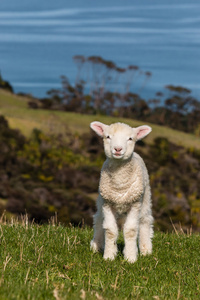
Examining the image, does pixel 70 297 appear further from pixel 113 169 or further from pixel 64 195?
pixel 64 195

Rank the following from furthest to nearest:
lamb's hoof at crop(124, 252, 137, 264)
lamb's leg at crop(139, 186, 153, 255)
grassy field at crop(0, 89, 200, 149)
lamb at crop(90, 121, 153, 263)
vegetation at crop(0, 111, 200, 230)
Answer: grassy field at crop(0, 89, 200, 149)
vegetation at crop(0, 111, 200, 230)
lamb's leg at crop(139, 186, 153, 255)
lamb's hoof at crop(124, 252, 137, 264)
lamb at crop(90, 121, 153, 263)

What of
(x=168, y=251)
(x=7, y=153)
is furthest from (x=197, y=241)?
(x=7, y=153)

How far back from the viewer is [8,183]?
38.2m

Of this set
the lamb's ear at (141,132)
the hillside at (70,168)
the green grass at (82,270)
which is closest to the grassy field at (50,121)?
the hillside at (70,168)

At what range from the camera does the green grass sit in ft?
16.1

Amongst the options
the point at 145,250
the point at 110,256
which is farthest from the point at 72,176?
the point at 110,256

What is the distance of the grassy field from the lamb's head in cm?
4229

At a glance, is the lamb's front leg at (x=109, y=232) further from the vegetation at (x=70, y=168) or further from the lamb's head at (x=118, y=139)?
the vegetation at (x=70, y=168)

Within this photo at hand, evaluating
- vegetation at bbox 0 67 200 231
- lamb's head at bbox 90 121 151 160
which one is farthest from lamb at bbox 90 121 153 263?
vegetation at bbox 0 67 200 231

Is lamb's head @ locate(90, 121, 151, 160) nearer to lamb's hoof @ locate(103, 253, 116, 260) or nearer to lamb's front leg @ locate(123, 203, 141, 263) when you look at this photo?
lamb's front leg @ locate(123, 203, 141, 263)

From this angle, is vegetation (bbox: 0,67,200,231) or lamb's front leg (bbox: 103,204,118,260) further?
vegetation (bbox: 0,67,200,231)

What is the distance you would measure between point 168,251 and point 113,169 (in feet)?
5.42

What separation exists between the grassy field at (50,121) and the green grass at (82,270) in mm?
41473

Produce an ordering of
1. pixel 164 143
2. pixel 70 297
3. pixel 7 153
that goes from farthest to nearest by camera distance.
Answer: pixel 164 143 → pixel 7 153 → pixel 70 297
